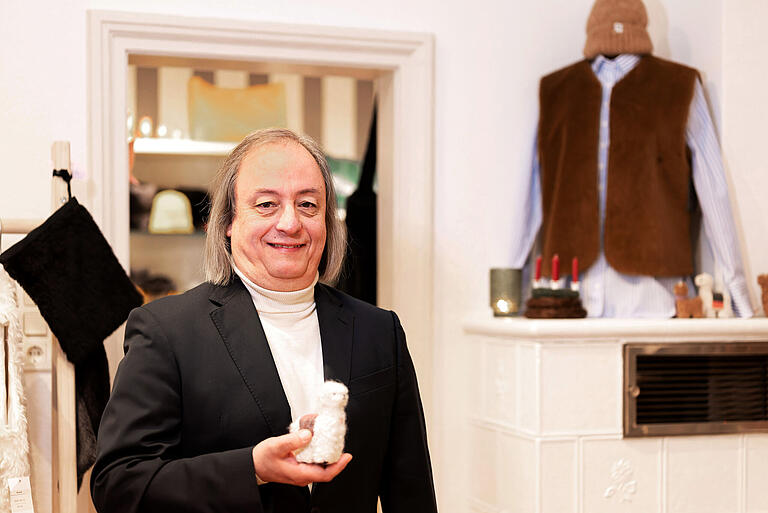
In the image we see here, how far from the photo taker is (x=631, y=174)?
3.16 meters

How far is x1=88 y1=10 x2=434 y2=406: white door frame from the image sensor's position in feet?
9.72

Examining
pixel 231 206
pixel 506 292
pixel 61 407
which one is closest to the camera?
pixel 231 206

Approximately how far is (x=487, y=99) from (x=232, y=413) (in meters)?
2.13

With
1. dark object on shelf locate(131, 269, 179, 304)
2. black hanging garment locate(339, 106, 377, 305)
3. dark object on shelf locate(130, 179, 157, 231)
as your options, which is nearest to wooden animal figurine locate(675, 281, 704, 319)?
black hanging garment locate(339, 106, 377, 305)

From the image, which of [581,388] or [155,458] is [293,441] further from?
[581,388]

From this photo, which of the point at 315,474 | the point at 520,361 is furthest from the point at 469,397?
the point at 315,474

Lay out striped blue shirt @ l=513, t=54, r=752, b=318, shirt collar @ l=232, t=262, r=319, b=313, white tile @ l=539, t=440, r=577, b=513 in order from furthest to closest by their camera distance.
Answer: striped blue shirt @ l=513, t=54, r=752, b=318 < white tile @ l=539, t=440, r=577, b=513 < shirt collar @ l=232, t=262, r=319, b=313

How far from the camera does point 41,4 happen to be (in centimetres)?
292

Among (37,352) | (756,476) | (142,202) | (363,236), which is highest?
(142,202)

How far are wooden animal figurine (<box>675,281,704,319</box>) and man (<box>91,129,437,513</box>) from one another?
67.3 inches

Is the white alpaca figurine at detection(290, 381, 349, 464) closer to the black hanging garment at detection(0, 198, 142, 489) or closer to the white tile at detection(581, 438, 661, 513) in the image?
the black hanging garment at detection(0, 198, 142, 489)

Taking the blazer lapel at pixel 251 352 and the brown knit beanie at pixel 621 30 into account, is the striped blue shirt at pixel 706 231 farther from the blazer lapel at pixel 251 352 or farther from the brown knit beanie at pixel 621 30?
the blazer lapel at pixel 251 352

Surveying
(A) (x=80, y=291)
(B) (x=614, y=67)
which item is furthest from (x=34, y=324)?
(B) (x=614, y=67)

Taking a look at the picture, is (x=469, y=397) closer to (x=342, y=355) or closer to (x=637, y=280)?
(x=637, y=280)
